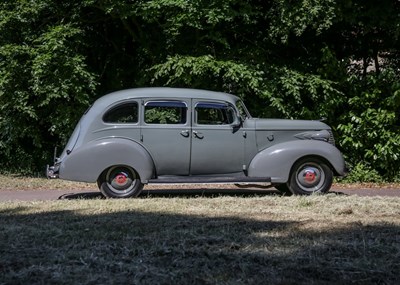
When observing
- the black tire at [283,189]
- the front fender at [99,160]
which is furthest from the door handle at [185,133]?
the black tire at [283,189]

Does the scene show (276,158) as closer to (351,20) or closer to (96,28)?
(351,20)

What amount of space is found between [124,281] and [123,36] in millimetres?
11694

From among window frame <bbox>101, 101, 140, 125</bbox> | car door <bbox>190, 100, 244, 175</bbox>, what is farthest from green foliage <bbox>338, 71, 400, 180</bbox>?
window frame <bbox>101, 101, 140, 125</bbox>

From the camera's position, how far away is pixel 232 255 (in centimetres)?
493

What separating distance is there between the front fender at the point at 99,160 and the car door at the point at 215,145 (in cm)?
88

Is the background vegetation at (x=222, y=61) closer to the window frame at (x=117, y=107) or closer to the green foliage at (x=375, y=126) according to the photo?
the green foliage at (x=375, y=126)

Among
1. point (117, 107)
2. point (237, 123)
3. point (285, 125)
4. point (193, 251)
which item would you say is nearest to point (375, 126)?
point (285, 125)

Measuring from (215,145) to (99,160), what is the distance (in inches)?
75.1

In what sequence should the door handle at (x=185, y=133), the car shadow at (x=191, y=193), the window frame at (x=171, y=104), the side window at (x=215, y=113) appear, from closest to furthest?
the door handle at (x=185, y=133) → the window frame at (x=171, y=104) → the side window at (x=215, y=113) → the car shadow at (x=191, y=193)

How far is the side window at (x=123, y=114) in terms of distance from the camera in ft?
32.0

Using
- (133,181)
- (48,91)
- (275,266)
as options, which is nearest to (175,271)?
(275,266)

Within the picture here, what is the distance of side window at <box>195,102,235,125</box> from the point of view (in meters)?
9.93

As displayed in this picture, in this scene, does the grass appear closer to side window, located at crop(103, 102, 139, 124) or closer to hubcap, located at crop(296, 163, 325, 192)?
hubcap, located at crop(296, 163, 325, 192)

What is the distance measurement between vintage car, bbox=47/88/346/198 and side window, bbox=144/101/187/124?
2 centimetres
